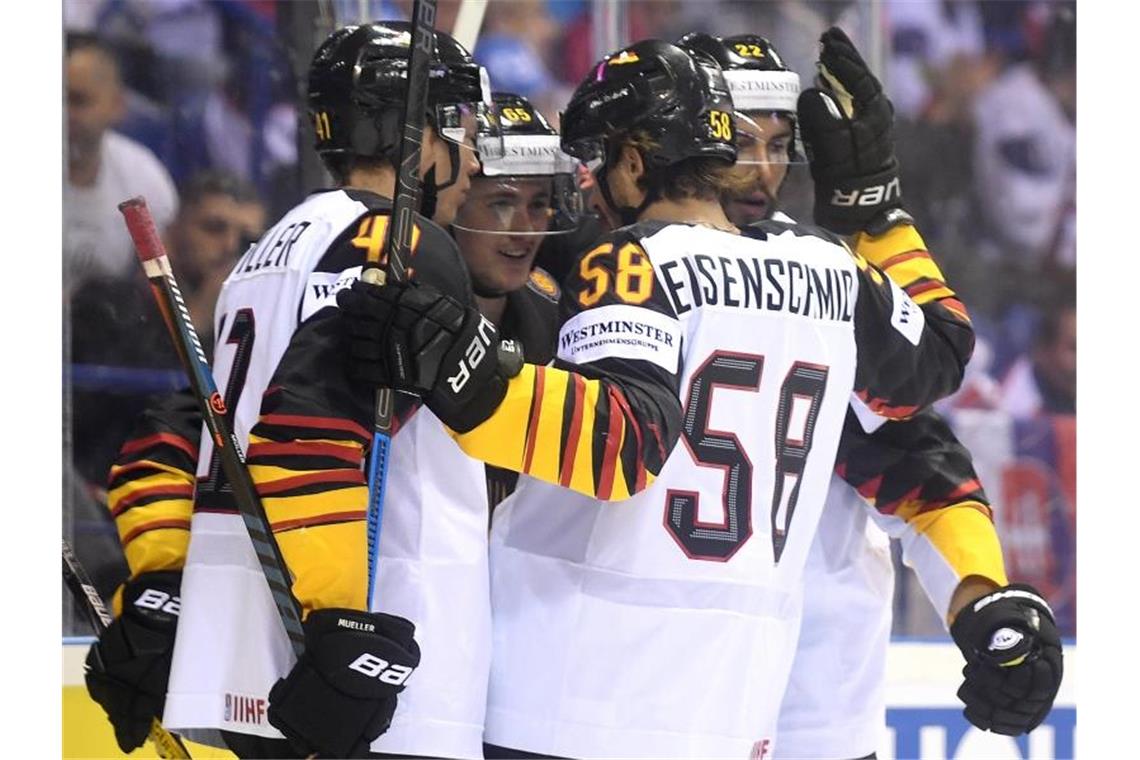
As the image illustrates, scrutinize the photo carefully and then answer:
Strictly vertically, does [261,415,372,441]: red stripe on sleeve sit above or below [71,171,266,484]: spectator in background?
above

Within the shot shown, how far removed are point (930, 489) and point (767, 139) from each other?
22.7 inches

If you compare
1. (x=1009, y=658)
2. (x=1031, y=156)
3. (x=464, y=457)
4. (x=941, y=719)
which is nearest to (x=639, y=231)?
(x=464, y=457)

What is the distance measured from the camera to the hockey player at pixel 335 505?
6.96 ft

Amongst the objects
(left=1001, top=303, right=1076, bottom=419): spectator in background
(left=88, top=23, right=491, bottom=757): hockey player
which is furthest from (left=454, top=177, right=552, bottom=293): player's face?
(left=1001, top=303, right=1076, bottom=419): spectator in background

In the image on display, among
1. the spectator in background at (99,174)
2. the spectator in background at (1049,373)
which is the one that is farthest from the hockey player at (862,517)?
the spectator in background at (1049,373)

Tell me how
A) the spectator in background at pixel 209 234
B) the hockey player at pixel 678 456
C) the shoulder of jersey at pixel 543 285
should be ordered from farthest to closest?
the spectator in background at pixel 209 234 < the shoulder of jersey at pixel 543 285 < the hockey player at pixel 678 456

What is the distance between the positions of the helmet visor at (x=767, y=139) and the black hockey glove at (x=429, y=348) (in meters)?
0.76

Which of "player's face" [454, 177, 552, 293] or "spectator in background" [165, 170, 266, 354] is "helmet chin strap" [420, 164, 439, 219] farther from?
"spectator in background" [165, 170, 266, 354]

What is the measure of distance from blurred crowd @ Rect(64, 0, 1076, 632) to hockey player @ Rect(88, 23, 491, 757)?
1056mm

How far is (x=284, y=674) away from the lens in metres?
2.25

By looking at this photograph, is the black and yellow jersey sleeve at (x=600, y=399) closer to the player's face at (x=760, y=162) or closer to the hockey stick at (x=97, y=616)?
the player's face at (x=760, y=162)

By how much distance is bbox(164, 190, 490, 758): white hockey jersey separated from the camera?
7.07 feet
